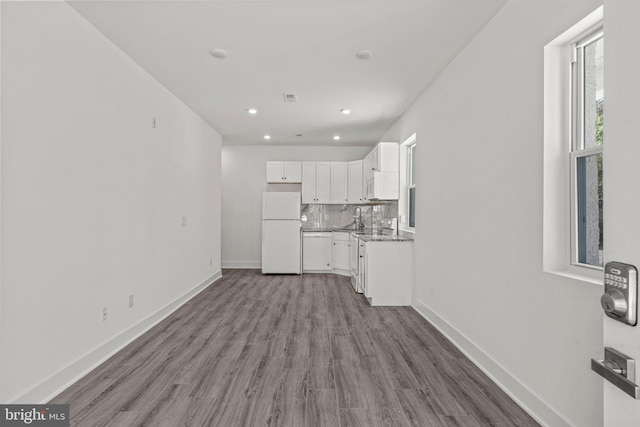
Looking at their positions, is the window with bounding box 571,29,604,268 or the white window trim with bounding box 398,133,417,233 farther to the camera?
the white window trim with bounding box 398,133,417,233

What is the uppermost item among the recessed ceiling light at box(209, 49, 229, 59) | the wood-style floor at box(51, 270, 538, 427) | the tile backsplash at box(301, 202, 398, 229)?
the recessed ceiling light at box(209, 49, 229, 59)

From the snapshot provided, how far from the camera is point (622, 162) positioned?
2.34ft

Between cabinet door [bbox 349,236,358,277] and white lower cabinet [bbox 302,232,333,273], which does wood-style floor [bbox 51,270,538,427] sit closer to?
cabinet door [bbox 349,236,358,277]

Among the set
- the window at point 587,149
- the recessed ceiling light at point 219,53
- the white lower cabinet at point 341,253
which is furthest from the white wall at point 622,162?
the white lower cabinet at point 341,253

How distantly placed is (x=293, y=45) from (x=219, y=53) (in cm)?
70

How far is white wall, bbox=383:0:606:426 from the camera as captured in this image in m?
1.76

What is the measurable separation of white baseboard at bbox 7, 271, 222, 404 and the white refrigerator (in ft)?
9.17

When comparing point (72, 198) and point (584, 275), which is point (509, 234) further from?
point (72, 198)

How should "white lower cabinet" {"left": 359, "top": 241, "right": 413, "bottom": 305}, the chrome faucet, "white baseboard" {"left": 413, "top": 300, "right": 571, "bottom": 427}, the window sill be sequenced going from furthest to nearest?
the chrome faucet → "white lower cabinet" {"left": 359, "top": 241, "right": 413, "bottom": 305} → "white baseboard" {"left": 413, "top": 300, "right": 571, "bottom": 427} → the window sill

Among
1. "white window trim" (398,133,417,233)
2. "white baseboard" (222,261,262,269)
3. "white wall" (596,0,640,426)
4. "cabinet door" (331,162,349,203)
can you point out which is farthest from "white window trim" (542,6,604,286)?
"white baseboard" (222,261,262,269)

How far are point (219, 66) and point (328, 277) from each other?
415 cm

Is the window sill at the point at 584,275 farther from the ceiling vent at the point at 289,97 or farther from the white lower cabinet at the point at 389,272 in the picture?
the ceiling vent at the point at 289,97

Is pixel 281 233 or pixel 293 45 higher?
pixel 293 45

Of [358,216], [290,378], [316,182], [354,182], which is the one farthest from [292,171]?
[290,378]
